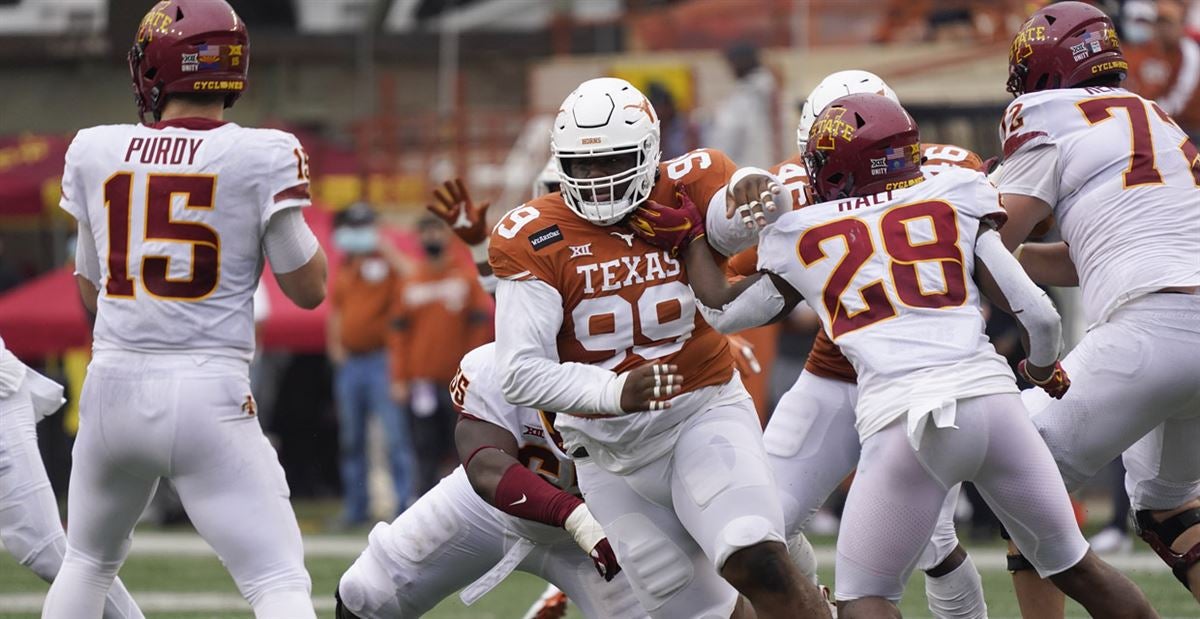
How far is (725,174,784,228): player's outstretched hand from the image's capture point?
473 centimetres

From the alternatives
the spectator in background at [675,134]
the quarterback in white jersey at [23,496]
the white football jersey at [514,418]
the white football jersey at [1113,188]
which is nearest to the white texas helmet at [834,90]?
the white football jersey at [1113,188]

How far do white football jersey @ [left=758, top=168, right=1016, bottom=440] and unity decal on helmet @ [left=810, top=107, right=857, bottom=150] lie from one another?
171 mm

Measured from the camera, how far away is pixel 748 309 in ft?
15.8

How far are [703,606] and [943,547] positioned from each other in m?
1.08

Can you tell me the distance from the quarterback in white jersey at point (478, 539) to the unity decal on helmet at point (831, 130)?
1.14 meters

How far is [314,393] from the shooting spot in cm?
1343

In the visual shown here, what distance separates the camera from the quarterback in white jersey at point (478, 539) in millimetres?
5312

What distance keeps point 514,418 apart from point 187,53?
4.83 feet

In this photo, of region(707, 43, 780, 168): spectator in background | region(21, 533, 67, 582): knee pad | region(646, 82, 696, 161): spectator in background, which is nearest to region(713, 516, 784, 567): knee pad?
region(21, 533, 67, 582): knee pad

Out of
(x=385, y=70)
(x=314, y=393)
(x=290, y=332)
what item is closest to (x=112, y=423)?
(x=290, y=332)

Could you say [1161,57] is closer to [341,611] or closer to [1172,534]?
[1172,534]

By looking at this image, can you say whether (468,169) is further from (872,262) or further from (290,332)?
(872,262)

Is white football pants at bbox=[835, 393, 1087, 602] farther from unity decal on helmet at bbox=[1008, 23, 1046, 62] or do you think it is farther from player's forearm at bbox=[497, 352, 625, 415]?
unity decal on helmet at bbox=[1008, 23, 1046, 62]

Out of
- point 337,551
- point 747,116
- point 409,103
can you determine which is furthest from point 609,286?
point 409,103
